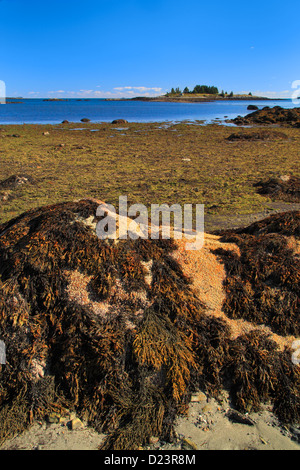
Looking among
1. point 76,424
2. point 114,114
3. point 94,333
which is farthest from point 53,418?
point 114,114

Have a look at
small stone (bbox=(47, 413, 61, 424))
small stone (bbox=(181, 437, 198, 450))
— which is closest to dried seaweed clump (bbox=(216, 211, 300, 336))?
small stone (bbox=(181, 437, 198, 450))

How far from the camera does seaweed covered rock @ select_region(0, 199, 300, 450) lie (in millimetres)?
2904

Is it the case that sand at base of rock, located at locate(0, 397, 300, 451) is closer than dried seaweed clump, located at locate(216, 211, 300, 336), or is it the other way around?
sand at base of rock, located at locate(0, 397, 300, 451)

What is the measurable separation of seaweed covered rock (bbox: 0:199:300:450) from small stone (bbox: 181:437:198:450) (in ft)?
0.43

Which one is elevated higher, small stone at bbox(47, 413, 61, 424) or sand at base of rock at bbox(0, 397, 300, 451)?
small stone at bbox(47, 413, 61, 424)

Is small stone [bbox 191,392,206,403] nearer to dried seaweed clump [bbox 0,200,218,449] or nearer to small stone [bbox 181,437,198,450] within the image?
dried seaweed clump [bbox 0,200,218,449]

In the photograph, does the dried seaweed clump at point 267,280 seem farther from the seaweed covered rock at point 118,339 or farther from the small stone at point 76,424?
the small stone at point 76,424

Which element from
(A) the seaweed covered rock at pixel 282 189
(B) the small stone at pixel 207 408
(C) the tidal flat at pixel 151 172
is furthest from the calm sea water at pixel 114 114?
(B) the small stone at pixel 207 408

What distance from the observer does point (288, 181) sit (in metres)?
11.0

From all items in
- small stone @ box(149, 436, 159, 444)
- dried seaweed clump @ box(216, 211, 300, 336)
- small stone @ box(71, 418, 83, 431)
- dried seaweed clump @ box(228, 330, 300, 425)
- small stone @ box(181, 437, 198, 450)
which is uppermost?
dried seaweed clump @ box(216, 211, 300, 336)

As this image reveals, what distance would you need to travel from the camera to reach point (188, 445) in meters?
2.63

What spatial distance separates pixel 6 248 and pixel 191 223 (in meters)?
5.08

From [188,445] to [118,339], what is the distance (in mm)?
1062
